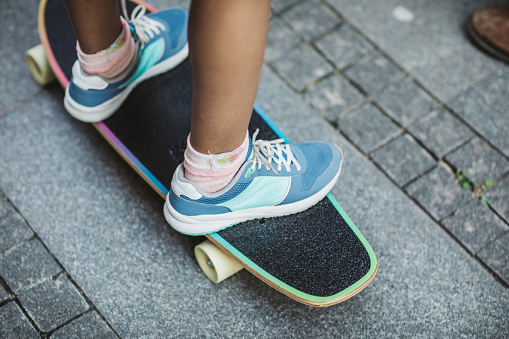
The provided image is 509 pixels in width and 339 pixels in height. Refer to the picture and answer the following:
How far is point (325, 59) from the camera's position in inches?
82.4

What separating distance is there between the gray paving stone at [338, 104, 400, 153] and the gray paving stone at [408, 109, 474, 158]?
9cm

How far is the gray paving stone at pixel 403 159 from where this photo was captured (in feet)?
5.92

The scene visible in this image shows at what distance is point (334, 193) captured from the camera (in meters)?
1.73

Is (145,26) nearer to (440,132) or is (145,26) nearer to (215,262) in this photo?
(215,262)

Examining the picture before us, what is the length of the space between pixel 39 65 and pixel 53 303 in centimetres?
87

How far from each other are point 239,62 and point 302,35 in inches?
46.5

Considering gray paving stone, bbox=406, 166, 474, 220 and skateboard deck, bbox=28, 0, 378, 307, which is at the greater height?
skateboard deck, bbox=28, 0, 378, 307

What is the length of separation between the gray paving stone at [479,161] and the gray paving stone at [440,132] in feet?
0.11

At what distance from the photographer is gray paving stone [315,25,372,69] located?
2.10 metres

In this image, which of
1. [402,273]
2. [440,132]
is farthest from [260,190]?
[440,132]

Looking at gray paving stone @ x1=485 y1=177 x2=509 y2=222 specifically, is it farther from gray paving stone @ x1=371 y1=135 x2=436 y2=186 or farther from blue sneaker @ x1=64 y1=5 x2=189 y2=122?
blue sneaker @ x1=64 y1=5 x2=189 y2=122

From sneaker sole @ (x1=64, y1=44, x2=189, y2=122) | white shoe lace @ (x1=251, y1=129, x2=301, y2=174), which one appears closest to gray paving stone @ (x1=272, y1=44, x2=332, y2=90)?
sneaker sole @ (x1=64, y1=44, x2=189, y2=122)

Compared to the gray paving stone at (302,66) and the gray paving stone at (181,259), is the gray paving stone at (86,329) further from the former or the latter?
the gray paving stone at (302,66)

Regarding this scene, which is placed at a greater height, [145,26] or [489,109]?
[145,26]
